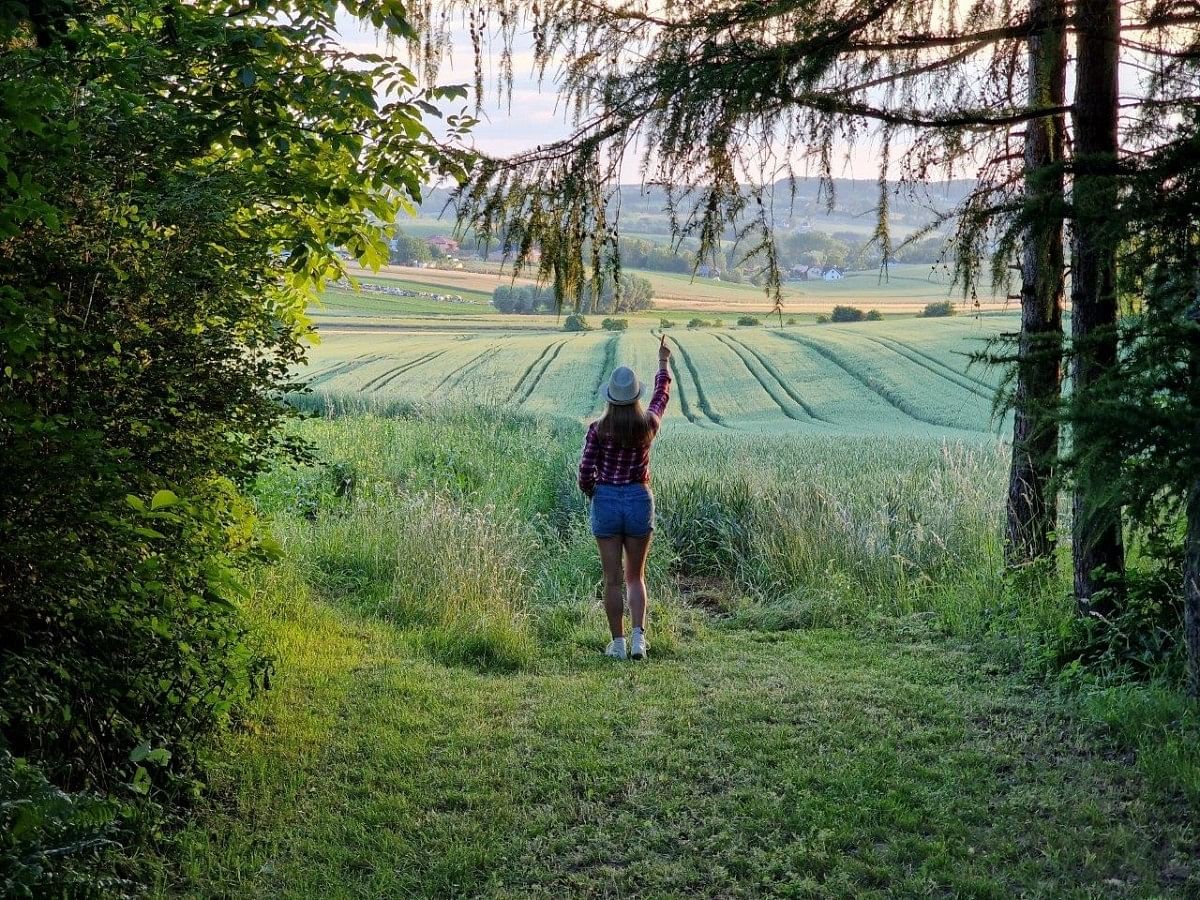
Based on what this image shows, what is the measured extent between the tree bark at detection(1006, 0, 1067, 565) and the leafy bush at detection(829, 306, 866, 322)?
37895mm

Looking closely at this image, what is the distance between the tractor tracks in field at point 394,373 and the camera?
27.5 m

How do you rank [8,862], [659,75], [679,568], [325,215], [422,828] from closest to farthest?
[8,862] → [422,828] → [659,75] → [325,215] → [679,568]

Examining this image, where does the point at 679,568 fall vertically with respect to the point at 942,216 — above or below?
below

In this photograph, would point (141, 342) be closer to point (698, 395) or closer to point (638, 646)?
point (638, 646)

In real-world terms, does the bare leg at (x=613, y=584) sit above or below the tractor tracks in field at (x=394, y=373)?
below

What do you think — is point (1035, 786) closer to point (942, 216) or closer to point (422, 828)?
point (422, 828)

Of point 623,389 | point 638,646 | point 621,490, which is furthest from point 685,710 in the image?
point 623,389

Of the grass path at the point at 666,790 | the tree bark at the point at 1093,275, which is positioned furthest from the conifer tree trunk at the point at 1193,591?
the grass path at the point at 666,790

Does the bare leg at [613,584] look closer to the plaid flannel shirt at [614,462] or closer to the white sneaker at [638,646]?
the white sneaker at [638,646]

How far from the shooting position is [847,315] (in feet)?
148

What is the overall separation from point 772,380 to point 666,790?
26798mm

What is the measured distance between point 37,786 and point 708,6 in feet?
16.8

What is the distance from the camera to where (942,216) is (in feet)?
21.2

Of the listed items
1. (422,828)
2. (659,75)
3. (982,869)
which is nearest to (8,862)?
(422,828)
